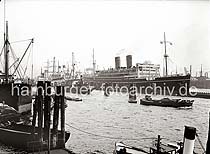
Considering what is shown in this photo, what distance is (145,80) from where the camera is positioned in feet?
55.2

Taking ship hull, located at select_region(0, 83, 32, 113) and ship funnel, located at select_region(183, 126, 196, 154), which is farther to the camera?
ship hull, located at select_region(0, 83, 32, 113)

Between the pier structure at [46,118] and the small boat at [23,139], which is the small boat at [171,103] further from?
the pier structure at [46,118]

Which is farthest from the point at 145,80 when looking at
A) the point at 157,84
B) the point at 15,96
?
the point at 15,96

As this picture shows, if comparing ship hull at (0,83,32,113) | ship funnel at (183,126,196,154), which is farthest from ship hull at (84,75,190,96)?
ship funnel at (183,126,196,154)

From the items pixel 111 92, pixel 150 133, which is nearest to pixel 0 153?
pixel 150 133

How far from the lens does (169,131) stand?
21.0 feet

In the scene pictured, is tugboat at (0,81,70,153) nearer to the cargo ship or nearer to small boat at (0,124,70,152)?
small boat at (0,124,70,152)

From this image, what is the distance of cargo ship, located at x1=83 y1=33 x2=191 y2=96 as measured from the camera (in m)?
15.2

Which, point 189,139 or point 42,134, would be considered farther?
point 42,134

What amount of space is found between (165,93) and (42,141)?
14815mm

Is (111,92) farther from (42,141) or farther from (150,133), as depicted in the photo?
(42,141)

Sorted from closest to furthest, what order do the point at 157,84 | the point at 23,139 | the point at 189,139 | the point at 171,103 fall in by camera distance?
the point at 189,139 → the point at 23,139 → the point at 171,103 → the point at 157,84

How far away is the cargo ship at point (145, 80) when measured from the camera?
1519 centimetres

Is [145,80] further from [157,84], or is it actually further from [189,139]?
[189,139]
